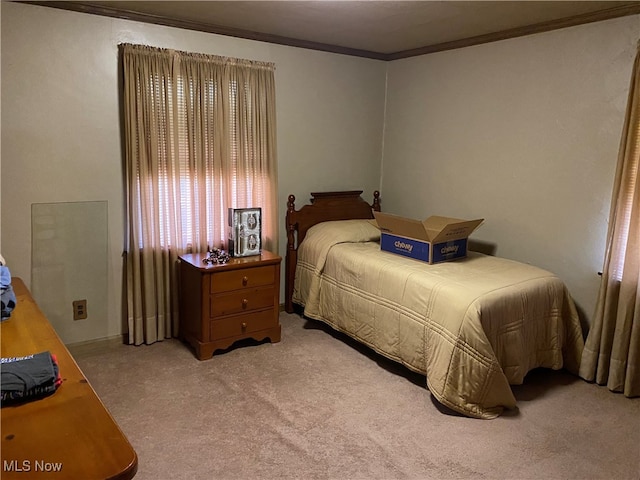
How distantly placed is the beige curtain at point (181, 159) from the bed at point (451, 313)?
0.80 m

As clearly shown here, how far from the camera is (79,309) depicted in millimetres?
3365

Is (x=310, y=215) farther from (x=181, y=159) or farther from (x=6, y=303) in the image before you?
(x=6, y=303)

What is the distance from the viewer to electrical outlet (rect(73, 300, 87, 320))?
3348mm

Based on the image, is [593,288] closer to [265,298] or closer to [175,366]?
[265,298]

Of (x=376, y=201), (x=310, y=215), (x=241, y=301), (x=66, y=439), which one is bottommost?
(x=241, y=301)

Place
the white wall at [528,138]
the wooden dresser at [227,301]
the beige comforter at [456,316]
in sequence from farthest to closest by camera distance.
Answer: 1. the wooden dresser at [227,301]
2. the white wall at [528,138]
3. the beige comforter at [456,316]

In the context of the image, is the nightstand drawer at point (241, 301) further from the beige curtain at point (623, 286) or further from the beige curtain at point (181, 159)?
the beige curtain at point (623, 286)

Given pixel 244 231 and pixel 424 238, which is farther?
pixel 244 231

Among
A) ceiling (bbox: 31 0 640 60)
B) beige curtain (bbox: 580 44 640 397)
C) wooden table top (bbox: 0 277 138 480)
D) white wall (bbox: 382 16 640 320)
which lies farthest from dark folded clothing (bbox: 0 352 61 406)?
white wall (bbox: 382 16 640 320)

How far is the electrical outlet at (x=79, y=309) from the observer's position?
11.0 feet

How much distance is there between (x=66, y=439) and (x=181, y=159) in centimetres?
259

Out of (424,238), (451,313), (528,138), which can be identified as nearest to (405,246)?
(424,238)

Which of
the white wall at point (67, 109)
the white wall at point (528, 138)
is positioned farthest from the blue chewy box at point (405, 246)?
the white wall at point (67, 109)

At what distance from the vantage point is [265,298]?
355 centimetres
